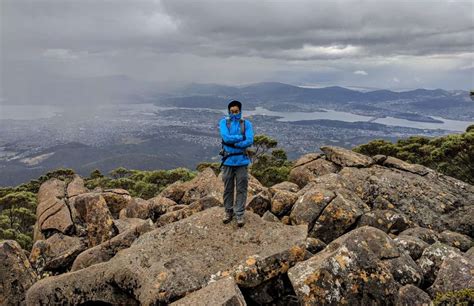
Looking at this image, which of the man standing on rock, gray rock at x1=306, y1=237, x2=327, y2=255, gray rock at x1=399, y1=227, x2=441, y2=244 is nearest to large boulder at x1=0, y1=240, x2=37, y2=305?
the man standing on rock

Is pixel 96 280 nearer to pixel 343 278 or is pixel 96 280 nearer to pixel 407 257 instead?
pixel 343 278

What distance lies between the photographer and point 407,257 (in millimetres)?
10625

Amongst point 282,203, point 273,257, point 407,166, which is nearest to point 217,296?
point 273,257

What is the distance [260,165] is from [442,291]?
40410 millimetres

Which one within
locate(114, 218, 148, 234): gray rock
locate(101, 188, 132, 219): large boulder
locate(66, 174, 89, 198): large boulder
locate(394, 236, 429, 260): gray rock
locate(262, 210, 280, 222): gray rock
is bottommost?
locate(101, 188, 132, 219): large boulder

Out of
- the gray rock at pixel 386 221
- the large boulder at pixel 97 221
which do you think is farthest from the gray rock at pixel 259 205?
the large boulder at pixel 97 221

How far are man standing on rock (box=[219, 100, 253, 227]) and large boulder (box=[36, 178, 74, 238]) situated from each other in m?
11.5

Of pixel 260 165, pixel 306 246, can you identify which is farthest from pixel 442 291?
pixel 260 165

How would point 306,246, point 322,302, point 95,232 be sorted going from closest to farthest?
point 322,302 → point 306,246 → point 95,232

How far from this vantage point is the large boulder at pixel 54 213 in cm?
2002

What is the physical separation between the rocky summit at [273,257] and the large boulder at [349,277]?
27 millimetres

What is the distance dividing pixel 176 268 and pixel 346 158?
18.8 metres

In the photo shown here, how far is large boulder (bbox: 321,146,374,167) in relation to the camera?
2445 centimetres

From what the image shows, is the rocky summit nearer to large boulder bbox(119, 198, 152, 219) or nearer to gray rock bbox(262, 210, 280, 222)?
gray rock bbox(262, 210, 280, 222)
